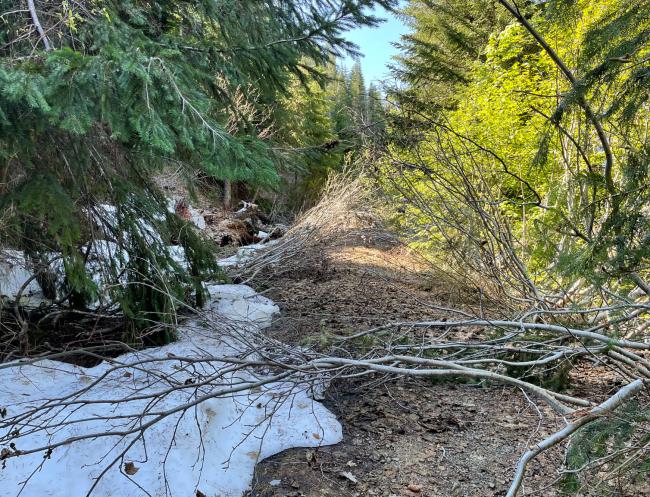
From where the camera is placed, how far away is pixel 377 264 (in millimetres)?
7312

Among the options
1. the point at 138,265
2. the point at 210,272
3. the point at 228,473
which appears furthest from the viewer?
the point at 210,272

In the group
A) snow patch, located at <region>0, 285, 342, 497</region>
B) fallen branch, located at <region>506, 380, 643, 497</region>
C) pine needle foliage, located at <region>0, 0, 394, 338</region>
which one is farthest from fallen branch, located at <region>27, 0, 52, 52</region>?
fallen branch, located at <region>506, 380, 643, 497</region>

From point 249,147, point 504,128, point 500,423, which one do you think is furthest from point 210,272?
point 504,128

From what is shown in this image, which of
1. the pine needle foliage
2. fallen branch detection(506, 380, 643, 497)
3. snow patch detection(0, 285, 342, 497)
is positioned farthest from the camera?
snow patch detection(0, 285, 342, 497)

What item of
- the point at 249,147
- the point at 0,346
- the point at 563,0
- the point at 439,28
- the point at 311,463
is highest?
the point at 439,28

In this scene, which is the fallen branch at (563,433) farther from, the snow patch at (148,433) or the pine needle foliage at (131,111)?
the pine needle foliage at (131,111)

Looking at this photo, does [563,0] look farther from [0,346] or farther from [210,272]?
[0,346]

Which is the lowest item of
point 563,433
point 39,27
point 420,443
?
point 420,443

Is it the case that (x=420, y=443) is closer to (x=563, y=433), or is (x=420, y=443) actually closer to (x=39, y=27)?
(x=563, y=433)

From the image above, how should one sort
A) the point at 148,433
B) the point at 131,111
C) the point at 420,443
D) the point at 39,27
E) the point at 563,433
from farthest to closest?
the point at 420,443 < the point at 148,433 < the point at 39,27 < the point at 131,111 < the point at 563,433

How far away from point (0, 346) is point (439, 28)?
1266 cm

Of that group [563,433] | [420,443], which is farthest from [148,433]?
[563,433]

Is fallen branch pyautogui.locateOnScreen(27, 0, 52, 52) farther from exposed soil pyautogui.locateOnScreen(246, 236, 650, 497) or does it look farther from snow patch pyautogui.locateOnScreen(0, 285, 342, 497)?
exposed soil pyautogui.locateOnScreen(246, 236, 650, 497)

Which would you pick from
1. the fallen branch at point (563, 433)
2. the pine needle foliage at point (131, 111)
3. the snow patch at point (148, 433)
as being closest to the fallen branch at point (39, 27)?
the pine needle foliage at point (131, 111)
